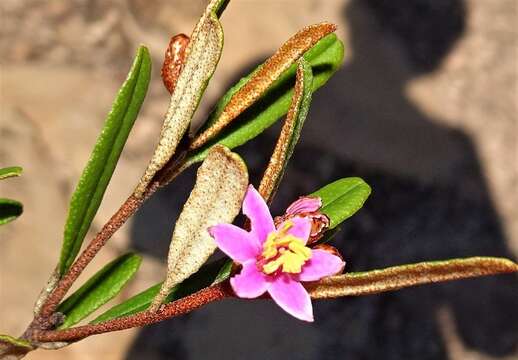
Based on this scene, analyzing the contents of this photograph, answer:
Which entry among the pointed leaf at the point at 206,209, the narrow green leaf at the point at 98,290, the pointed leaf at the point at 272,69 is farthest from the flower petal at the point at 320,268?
the narrow green leaf at the point at 98,290

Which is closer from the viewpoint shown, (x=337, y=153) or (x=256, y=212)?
(x=256, y=212)

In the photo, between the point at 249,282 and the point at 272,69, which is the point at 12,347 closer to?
the point at 249,282

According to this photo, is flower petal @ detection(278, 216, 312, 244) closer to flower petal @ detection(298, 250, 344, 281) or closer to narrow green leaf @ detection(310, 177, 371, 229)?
flower petal @ detection(298, 250, 344, 281)

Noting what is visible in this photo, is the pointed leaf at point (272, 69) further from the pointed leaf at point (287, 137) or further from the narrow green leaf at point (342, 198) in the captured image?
the narrow green leaf at point (342, 198)

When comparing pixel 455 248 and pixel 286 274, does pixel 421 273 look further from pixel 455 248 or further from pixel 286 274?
pixel 455 248

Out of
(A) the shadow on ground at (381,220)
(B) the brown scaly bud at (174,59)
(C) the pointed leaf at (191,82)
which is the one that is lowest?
(A) the shadow on ground at (381,220)

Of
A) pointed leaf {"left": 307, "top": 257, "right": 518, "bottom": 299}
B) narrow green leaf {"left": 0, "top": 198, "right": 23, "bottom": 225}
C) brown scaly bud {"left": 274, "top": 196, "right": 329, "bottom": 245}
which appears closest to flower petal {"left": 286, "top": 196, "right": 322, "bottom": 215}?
brown scaly bud {"left": 274, "top": 196, "right": 329, "bottom": 245}

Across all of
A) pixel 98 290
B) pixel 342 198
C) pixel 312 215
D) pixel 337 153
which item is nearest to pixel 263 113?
pixel 342 198
